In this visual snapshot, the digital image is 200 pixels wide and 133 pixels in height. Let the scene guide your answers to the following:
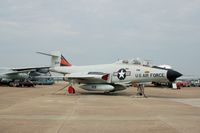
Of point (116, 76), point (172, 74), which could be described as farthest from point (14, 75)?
point (172, 74)

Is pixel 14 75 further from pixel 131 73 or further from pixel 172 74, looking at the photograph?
pixel 172 74

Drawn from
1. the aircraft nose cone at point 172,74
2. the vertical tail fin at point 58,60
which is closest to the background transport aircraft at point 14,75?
the vertical tail fin at point 58,60

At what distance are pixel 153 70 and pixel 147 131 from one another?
570 inches

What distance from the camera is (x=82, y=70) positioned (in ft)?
83.9

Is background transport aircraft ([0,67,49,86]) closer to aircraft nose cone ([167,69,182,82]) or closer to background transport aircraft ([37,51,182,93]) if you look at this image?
background transport aircraft ([37,51,182,93])

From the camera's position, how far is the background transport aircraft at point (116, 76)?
2066 centimetres

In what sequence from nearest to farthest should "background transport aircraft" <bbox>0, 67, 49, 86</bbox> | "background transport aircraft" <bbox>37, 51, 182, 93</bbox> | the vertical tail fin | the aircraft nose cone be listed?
the aircraft nose cone → "background transport aircraft" <bbox>37, 51, 182, 93</bbox> → the vertical tail fin → "background transport aircraft" <bbox>0, 67, 49, 86</bbox>

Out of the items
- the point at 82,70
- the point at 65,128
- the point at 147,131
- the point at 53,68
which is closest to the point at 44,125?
the point at 65,128

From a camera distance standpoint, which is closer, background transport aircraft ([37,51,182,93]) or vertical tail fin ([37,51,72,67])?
background transport aircraft ([37,51,182,93])

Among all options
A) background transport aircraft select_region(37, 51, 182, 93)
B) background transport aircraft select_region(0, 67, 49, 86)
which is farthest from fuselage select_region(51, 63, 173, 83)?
background transport aircraft select_region(0, 67, 49, 86)

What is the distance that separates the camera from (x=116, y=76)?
22.6 metres

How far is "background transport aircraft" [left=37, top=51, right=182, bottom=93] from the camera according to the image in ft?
67.8

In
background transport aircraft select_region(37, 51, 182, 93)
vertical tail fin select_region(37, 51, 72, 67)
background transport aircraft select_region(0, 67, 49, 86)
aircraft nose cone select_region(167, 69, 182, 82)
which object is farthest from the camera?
background transport aircraft select_region(0, 67, 49, 86)

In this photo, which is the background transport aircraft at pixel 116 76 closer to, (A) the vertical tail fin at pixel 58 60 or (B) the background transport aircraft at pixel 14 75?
(A) the vertical tail fin at pixel 58 60
